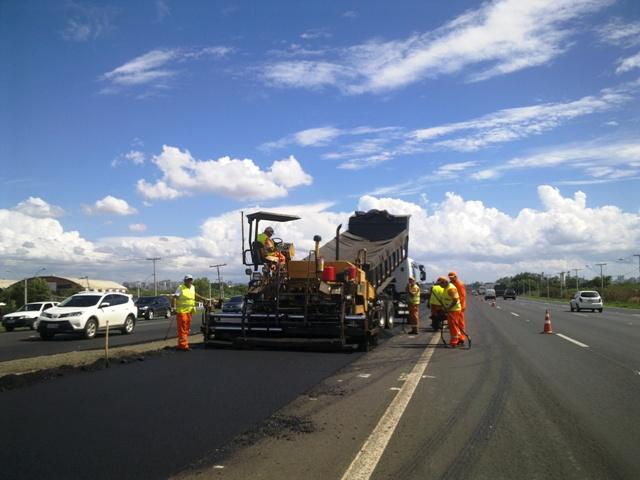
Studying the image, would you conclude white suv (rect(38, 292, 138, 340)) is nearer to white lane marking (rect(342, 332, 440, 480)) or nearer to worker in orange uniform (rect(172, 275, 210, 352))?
worker in orange uniform (rect(172, 275, 210, 352))

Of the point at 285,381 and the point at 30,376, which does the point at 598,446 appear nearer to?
the point at 285,381

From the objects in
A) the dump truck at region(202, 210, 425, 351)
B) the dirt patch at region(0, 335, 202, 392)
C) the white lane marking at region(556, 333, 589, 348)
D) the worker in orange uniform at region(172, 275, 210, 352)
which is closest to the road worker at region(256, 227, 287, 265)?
the dump truck at region(202, 210, 425, 351)

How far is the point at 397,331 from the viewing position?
19.5 meters

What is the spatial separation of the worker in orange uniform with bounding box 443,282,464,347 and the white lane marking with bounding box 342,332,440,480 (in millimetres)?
4981

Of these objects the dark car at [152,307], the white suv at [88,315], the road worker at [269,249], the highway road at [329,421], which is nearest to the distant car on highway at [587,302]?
the dark car at [152,307]

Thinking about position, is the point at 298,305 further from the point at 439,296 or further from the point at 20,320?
the point at 20,320

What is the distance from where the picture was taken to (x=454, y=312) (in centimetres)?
1439

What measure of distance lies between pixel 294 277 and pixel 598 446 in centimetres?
912

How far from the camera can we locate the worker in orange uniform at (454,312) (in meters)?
14.2

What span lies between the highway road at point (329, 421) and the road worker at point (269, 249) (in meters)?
3.18

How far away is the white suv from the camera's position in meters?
19.2

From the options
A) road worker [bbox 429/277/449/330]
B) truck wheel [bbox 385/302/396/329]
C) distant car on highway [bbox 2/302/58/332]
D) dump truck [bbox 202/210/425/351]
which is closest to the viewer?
dump truck [bbox 202/210/425/351]

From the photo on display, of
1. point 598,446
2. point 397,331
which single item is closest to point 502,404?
point 598,446

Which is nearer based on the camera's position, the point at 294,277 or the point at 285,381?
the point at 285,381
